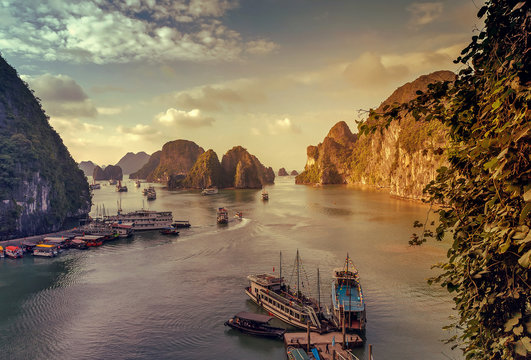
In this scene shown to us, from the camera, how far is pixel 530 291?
15.8 feet

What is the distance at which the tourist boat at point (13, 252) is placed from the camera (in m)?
63.2

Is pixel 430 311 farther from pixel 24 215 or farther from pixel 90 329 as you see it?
pixel 24 215

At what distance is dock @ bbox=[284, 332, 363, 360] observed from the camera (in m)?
28.3

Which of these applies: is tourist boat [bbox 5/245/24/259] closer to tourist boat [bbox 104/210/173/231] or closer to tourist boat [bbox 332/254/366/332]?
tourist boat [bbox 104/210/173/231]

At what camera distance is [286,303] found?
36.7 metres

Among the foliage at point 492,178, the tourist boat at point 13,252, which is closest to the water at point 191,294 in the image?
the tourist boat at point 13,252

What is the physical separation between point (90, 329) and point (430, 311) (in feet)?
125

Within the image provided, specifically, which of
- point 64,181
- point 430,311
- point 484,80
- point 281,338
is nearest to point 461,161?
point 484,80

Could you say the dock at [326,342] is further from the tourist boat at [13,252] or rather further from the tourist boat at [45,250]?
the tourist boat at [13,252]

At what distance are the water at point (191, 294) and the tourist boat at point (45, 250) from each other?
220 cm

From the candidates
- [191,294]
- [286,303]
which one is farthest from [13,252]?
[286,303]

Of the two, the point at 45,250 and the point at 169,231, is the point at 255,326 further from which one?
the point at 169,231

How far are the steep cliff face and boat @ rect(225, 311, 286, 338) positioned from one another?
7023cm

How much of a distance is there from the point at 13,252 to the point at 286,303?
194ft
